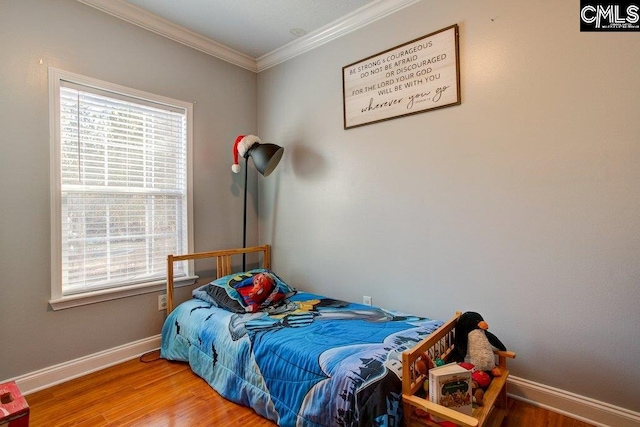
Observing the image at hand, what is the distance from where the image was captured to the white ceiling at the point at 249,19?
229cm

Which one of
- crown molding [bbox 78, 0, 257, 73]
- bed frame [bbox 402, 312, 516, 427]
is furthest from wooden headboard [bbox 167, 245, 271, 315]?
bed frame [bbox 402, 312, 516, 427]

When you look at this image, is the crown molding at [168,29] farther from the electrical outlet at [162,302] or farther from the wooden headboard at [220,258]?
the electrical outlet at [162,302]

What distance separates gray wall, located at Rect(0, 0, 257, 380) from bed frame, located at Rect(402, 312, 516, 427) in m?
2.08

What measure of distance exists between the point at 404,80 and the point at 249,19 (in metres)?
1.32

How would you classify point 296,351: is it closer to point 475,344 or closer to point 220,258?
point 475,344

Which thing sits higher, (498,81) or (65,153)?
(498,81)

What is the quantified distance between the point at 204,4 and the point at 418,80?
5.36ft

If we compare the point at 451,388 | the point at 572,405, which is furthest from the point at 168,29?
the point at 572,405

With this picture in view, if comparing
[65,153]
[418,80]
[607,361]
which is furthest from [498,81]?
[65,153]

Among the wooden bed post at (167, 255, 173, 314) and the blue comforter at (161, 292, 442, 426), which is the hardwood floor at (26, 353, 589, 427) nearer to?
the blue comforter at (161, 292, 442, 426)

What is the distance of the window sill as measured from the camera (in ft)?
6.80

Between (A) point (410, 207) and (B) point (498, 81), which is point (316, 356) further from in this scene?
(B) point (498, 81)

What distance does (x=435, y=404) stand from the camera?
1.23 metres

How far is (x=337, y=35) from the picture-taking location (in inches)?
103
